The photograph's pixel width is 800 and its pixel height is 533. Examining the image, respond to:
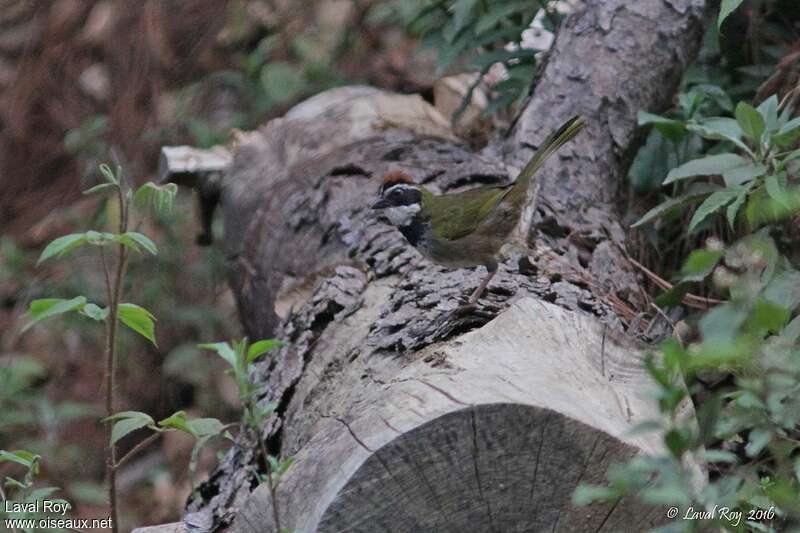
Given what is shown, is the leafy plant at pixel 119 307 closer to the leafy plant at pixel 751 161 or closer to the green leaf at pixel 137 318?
the green leaf at pixel 137 318

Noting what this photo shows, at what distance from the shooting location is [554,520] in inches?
93.0

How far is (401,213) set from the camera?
393cm

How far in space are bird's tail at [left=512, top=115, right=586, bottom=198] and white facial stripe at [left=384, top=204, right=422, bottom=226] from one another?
0.39 metres

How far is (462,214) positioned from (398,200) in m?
0.25

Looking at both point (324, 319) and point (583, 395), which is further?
point (324, 319)

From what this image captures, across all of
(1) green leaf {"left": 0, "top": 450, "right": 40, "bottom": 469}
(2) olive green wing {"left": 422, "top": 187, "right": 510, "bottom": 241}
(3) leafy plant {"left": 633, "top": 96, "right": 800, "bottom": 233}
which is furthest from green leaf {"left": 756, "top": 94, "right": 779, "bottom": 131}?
(1) green leaf {"left": 0, "top": 450, "right": 40, "bottom": 469}

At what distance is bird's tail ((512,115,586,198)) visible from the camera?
382 centimetres

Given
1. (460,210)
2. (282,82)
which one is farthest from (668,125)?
(282,82)

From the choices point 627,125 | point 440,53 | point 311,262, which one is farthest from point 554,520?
point 440,53

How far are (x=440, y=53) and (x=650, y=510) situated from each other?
336 centimetres

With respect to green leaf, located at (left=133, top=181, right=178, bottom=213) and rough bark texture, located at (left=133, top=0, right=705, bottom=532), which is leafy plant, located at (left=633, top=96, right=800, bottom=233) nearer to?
rough bark texture, located at (left=133, top=0, right=705, bottom=532)

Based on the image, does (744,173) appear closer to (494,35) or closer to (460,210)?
(460,210)

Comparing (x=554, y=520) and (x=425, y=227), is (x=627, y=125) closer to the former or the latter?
(x=425, y=227)

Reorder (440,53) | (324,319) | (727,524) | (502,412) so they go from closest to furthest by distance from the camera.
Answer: (727,524) < (502,412) < (324,319) < (440,53)
